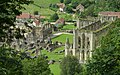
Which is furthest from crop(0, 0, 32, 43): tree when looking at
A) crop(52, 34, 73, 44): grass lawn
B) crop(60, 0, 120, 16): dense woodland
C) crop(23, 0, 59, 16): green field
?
crop(23, 0, 59, 16): green field

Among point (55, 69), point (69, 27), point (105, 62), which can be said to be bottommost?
point (69, 27)

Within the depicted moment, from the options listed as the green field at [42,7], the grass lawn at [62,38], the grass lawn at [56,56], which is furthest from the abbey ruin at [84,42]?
the green field at [42,7]

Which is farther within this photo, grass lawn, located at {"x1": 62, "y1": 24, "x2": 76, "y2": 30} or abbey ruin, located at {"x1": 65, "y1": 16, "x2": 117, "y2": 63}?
grass lawn, located at {"x1": 62, "y1": 24, "x2": 76, "y2": 30}

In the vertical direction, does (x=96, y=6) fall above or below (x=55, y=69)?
below

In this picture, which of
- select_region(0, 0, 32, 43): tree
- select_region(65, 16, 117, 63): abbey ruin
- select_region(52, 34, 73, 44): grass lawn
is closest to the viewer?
select_region(0, 0, 32, 43): tree

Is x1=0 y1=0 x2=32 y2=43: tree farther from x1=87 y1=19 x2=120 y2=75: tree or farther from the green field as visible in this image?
the green field

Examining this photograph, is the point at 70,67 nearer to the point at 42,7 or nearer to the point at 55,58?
the point at 55,58

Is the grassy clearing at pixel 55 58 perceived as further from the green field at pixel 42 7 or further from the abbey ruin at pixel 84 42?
the green field at pixel 42 7

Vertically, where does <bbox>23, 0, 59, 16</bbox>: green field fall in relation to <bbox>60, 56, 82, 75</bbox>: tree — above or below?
below

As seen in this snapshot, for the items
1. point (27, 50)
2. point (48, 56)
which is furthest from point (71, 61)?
point (27, 50)

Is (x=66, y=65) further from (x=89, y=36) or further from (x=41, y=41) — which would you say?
(x=41, y=41)

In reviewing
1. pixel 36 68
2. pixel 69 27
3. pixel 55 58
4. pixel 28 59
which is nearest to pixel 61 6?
pixel 69 27

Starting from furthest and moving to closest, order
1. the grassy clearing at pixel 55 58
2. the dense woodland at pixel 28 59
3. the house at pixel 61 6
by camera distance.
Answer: the house at pixel 61 6, the grassy clearing at pixel 55 58, the dense woodland at pixel 28 59

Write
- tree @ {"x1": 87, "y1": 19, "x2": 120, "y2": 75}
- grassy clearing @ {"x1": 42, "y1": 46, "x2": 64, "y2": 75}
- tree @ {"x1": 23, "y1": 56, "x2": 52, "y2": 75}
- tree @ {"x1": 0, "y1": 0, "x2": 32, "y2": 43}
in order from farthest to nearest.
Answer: grassy clearing @ {"x1": 42, "y1": 46, "x2": 64, "y2": 75}
tree @ {"x1": 23, "y1": 56, "x2": 52, "y2": 75}
tree @ {"x1": 87, "y1": 19, "x2": 120, "y2": 75}
tree @ {"x1": 0, "y1": 0, "x2": 32, "y2": 43}
